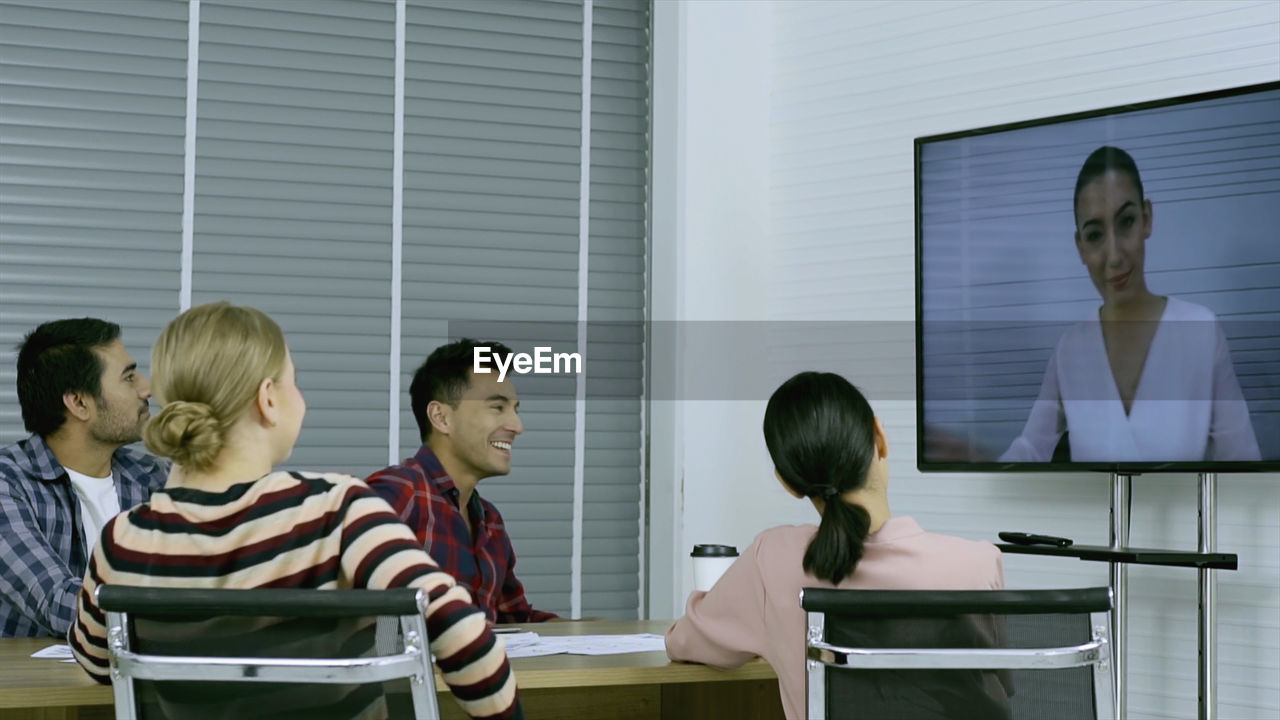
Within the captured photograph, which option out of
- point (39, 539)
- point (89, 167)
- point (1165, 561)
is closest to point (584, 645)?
point (39, 539)

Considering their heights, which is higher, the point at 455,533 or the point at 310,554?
the point at 310,554

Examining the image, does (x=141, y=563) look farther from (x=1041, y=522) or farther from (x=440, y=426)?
(x=1041, y=522)

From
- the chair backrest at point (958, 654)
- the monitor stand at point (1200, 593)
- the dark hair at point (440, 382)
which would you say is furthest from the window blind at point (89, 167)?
the chair backrest at point (958, 654)

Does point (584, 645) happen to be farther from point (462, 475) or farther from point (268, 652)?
point (268, 652)

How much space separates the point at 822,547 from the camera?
1.86 metres

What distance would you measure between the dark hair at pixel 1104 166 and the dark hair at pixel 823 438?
1.65 m

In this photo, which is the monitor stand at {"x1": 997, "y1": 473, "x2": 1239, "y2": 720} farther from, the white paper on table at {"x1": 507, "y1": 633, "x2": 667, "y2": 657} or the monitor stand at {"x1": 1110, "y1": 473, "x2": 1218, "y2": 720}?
the white paper on table at {"x1": 507, "y1": 633, "x2": 667, "y2": 657}

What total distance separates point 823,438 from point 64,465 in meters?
1.78

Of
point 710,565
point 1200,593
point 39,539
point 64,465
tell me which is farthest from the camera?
point 1200,593

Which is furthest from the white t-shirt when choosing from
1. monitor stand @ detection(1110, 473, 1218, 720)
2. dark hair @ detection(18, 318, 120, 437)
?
monitor stand @ detection(1110, 473, 1218, 720)

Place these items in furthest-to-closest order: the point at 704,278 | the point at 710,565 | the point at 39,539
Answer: the point at 704,278, the point at 39,539, the point at 710,565

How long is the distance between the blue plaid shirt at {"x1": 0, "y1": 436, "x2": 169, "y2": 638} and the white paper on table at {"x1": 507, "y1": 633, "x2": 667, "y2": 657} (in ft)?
2.79

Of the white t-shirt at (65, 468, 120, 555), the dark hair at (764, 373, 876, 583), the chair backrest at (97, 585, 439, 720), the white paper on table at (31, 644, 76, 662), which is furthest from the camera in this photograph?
the white t-shirt at (65, 468, 120, 555)

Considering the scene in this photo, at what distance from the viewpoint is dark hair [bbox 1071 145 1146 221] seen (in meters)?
3.27
